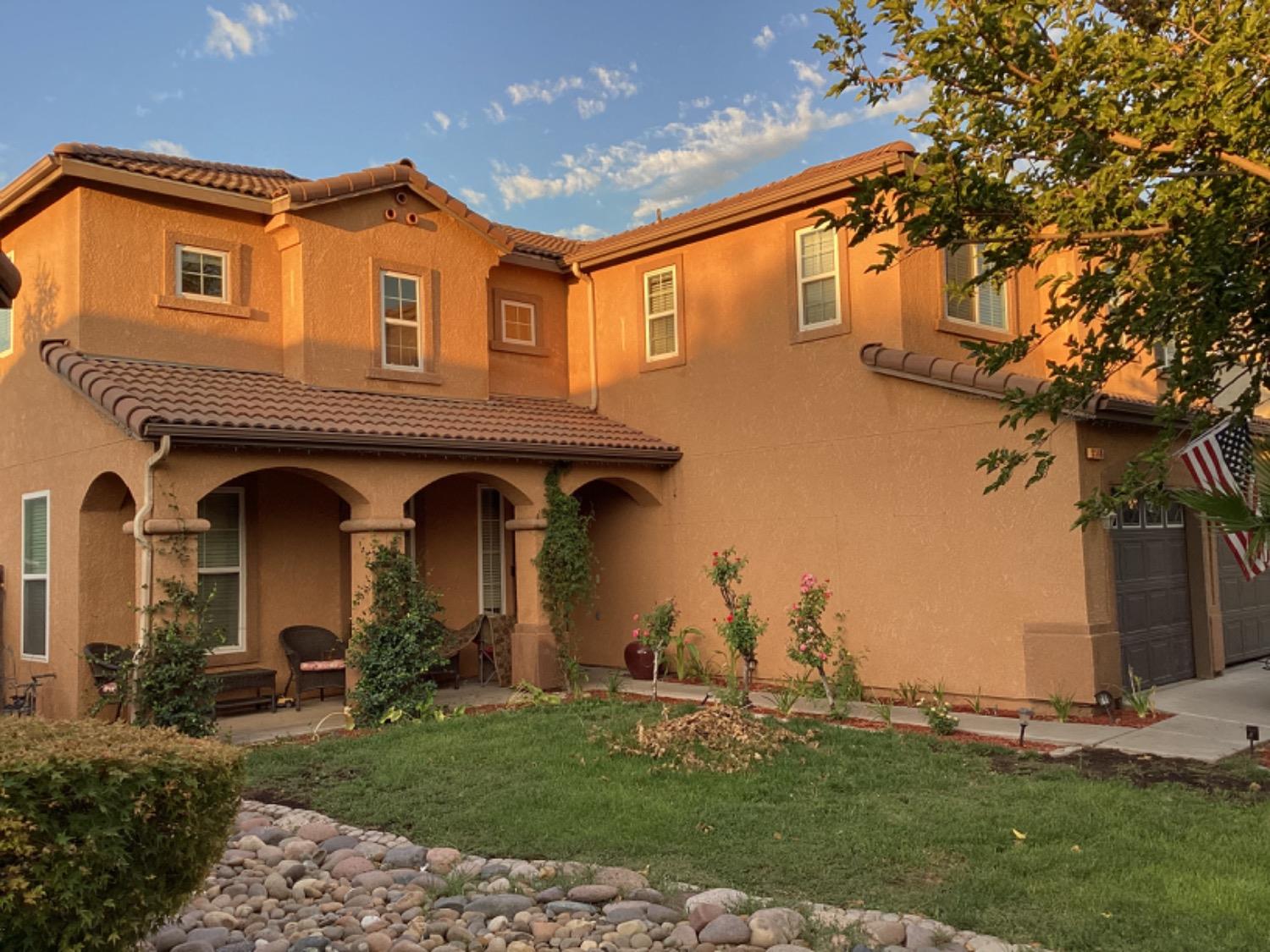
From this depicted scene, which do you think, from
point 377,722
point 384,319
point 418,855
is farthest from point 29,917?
point 384,319

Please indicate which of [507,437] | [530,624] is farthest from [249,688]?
[507,437]

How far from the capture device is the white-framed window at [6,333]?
524 inches

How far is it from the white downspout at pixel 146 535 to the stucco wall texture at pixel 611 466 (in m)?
0.15

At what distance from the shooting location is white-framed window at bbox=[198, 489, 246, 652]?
1216 centimetres

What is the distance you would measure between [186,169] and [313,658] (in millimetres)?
6297

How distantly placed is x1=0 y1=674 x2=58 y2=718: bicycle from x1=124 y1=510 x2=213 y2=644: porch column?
2.38 metres

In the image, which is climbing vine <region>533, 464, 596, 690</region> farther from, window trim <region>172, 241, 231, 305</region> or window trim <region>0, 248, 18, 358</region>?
window trim <region>0, 248, 18, 358</region>

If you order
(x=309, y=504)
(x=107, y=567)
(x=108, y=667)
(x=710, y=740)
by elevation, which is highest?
(x=309, y=504)

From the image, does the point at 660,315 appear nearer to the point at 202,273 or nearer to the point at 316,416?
the point at 316,416

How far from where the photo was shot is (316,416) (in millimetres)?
11188

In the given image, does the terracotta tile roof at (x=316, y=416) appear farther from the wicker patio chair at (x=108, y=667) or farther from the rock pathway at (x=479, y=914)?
the rock pathway at (x=479, y=914)

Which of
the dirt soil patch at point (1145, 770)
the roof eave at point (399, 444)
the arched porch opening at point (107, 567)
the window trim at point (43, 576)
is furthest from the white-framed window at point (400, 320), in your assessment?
the dirt soil patch at point (1145, 770)

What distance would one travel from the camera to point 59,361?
11.2m

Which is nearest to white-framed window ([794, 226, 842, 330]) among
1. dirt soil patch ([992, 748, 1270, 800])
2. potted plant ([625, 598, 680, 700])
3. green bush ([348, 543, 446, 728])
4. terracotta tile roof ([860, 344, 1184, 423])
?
terracotta tile roof ([860, 344, 1184, 423])
